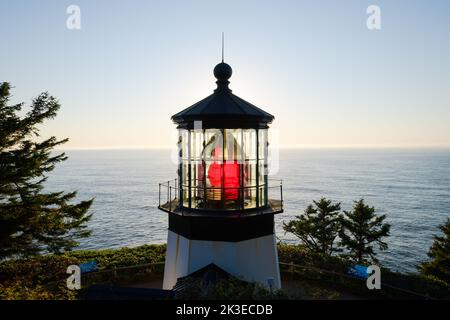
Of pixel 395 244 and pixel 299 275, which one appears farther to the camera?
pixel 395 244

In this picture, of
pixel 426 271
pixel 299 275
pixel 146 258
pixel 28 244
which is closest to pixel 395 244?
pixel 426 271

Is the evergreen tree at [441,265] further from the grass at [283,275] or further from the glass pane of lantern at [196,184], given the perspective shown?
the glass pane of lantern at [196,184]

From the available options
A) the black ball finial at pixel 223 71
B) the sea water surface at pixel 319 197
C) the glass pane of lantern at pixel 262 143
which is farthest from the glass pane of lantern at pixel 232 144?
the sea water surface at pixel 319 197

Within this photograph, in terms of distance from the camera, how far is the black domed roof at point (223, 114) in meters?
8.53

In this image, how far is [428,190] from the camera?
82375mm

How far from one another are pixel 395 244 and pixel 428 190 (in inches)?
1906

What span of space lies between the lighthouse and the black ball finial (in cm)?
44

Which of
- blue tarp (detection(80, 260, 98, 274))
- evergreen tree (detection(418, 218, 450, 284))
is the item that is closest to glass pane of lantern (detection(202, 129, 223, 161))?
blue tarp (detection(80, 260, 98, 274))

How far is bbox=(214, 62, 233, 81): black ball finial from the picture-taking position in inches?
375

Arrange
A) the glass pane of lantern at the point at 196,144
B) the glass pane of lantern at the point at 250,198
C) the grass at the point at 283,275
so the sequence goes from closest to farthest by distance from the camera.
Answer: the glass pane of lantern at the point at 196,144 → the glass pane of lantern at the point at 250,198 → the grass at the point at 283,275

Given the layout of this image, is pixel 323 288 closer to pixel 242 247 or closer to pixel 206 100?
pixel 242 247

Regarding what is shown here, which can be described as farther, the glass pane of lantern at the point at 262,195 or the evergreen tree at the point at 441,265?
the evergreen tree at the point at 441,265

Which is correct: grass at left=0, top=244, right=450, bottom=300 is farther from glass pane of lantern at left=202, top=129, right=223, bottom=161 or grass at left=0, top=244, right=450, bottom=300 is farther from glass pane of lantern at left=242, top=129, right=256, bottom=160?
glass pane of lantern at left=202, top=129, right=223, bottom=161

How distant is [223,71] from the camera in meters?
9.52
